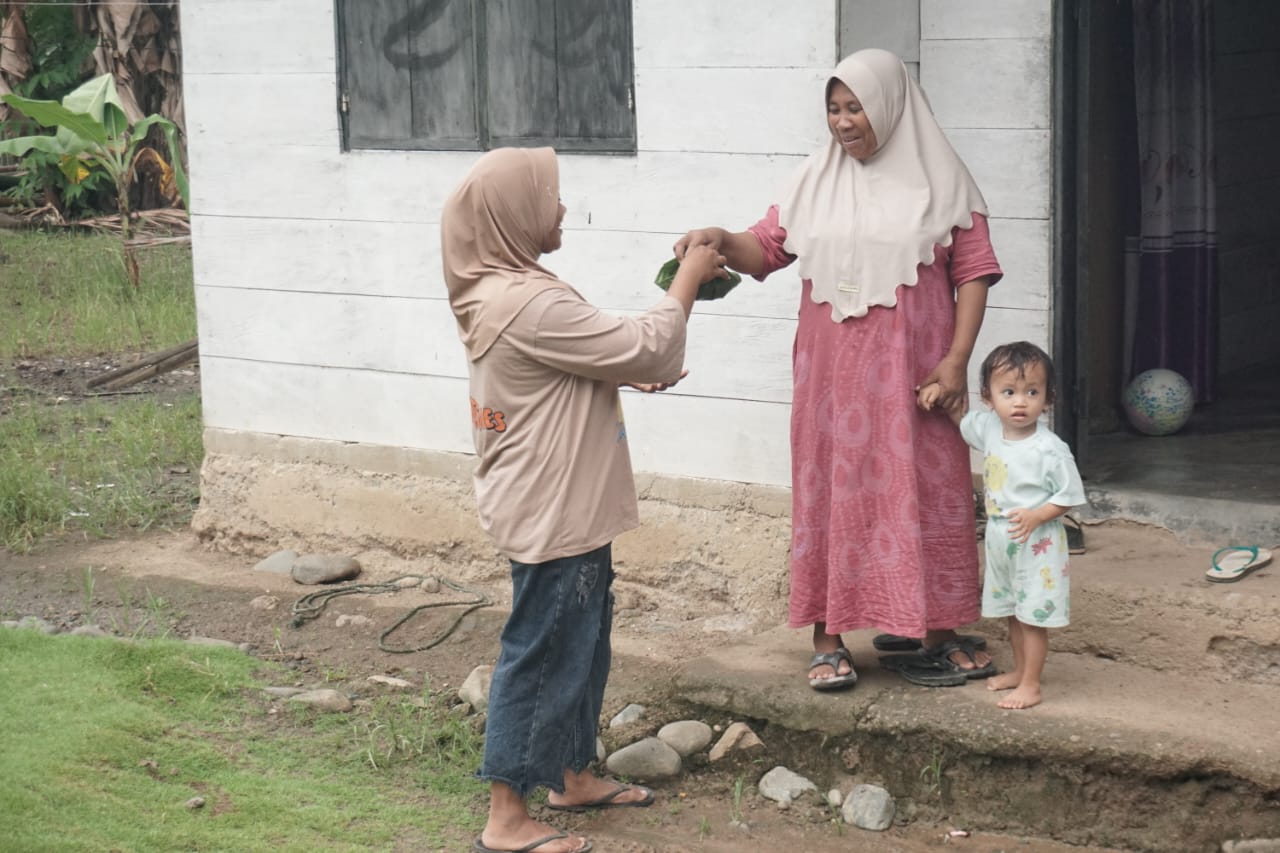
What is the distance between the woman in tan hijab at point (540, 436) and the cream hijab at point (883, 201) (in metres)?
0.38

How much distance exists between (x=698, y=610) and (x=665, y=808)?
1.31 meters

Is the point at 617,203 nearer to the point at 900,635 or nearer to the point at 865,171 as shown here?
the point at 865,171

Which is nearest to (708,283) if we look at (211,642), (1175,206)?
(211,642)

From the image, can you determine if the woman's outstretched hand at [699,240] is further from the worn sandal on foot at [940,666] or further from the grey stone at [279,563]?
the grey stone at [279,563]

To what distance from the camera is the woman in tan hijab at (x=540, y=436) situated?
3.65 meters

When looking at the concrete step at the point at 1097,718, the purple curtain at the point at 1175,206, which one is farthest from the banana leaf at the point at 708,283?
the purple curtain at the point at 1175,206

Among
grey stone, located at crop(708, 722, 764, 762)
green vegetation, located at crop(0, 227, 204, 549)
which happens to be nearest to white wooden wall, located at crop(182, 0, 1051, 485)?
grey stone, located at crop(708, 722, 764, 762)

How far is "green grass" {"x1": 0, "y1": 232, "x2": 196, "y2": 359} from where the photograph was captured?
36.1 feet

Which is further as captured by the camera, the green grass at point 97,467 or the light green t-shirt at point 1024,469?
the green grass at point 97,467

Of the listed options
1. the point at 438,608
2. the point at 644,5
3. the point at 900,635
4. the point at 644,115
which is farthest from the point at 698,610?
the point at 644,5

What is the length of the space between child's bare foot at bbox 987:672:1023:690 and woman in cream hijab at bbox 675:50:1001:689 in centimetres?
8

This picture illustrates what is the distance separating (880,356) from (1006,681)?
945 millimetres

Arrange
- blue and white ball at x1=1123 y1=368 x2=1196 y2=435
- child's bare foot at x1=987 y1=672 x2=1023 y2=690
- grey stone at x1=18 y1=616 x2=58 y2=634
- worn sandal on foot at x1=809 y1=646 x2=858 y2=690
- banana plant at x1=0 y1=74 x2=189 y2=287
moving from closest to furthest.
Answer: child's bare foot at x1=987 y1=672 x2=1023 y2=690
worn sandal on foot at x1=809 y1=646 x2=858 y2=690
grey stone at x1=18 y1=616 x2=58 y2=634
blue and white ball at x1=1123 y1=368 x2=1196 y2=435
banana plant at x1=0 y1=74 x2=189 y2=287

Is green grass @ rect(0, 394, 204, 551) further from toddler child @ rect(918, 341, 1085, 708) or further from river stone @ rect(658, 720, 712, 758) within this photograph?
toddler child @ rect(918, 341, 1085, 708)
